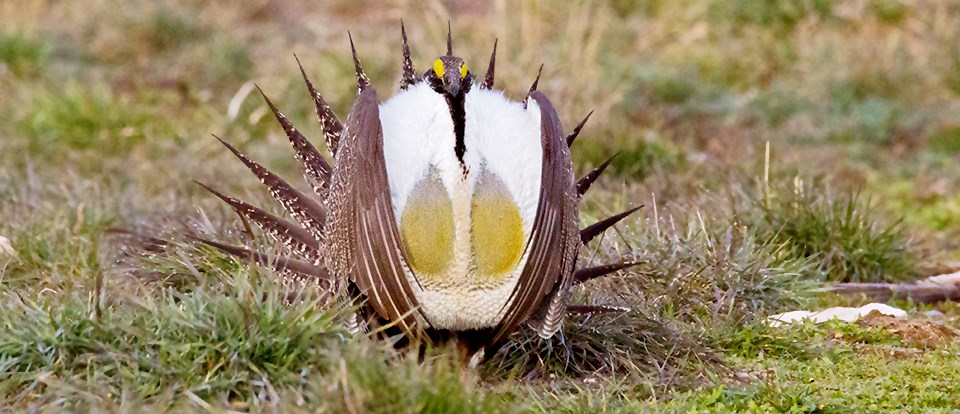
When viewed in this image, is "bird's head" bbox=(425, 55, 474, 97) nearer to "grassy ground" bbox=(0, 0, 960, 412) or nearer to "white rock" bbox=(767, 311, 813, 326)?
"grassy ground" bbox=(0, 0, 960, 412)

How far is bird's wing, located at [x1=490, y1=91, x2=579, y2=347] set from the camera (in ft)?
10.5

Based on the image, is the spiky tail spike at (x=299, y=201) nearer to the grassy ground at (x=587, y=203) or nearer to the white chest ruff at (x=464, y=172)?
the grassy ground at (x=587, y=203)

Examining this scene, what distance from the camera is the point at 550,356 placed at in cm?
362

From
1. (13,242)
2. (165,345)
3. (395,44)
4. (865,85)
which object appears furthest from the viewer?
(395,44)

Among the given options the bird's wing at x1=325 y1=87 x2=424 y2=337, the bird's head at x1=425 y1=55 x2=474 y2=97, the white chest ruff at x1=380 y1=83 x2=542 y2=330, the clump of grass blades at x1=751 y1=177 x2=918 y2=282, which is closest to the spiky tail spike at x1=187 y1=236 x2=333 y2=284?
the bird's wing at x1=325 y1=87 x2=424 y2=337

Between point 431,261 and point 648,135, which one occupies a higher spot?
point 431,261

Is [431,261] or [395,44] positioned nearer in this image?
[431,261]

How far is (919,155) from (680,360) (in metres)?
4.43

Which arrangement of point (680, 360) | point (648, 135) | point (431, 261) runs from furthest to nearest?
point (648, 135) < point (680, 360) < point (431, 261)

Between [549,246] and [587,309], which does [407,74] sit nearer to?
[549,246]

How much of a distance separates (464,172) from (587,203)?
2322 millimetres

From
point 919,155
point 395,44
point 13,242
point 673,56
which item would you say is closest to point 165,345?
point 13,242

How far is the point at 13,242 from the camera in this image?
4465mm

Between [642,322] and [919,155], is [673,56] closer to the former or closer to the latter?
[919,155]
